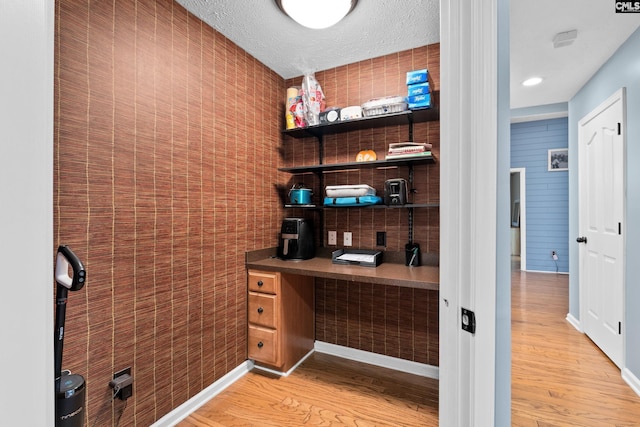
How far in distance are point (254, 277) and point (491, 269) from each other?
68.5 inches

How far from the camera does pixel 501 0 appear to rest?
96 cm

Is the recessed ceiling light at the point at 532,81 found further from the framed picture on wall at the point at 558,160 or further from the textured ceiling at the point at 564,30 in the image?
the framed picture on wall at the point at 558,160

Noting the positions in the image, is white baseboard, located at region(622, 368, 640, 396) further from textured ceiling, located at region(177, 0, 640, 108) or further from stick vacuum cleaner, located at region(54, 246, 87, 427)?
stick vacuum cleaner, located at region(54, 246, 87, 427)

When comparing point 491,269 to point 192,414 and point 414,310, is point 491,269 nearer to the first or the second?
point 414,310

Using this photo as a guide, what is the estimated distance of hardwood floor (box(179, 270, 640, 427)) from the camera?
1.73 meters

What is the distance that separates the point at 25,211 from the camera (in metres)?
0.26

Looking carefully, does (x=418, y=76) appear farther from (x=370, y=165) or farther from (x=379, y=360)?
(x=379, y=360)

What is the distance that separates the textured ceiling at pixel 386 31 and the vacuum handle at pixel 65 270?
160cm

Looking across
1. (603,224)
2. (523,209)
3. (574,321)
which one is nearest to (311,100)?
(603,224)

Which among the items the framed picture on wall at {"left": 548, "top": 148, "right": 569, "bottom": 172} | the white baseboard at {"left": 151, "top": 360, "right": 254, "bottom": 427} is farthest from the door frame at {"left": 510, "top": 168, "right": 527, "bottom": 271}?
the white baseboard at {"left": 151, "top": 360, "right": 254, "bottom": 427}

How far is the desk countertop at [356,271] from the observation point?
176 centimetres

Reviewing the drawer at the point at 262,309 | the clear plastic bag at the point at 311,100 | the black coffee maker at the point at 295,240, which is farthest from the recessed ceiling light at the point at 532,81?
the drawer at the point at 262,309

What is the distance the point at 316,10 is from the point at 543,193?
5416 mm

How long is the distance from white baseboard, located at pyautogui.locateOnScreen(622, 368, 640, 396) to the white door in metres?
0.10
